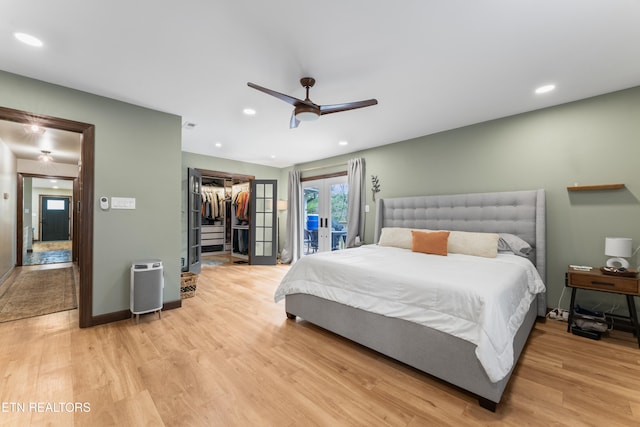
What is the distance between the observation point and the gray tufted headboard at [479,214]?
10.5ft

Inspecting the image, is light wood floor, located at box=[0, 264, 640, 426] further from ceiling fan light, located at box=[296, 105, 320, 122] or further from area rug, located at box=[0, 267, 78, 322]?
ceiling fan light, located at box=[296, 105, 320, 122]

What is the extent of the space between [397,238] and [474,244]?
1.02 m

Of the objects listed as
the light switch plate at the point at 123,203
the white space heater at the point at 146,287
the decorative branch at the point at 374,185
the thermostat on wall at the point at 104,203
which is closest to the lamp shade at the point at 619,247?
the decorative branch at the point at 374,185

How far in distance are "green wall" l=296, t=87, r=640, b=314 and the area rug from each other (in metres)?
5.69

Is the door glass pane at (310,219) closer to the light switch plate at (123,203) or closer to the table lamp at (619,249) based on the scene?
the light switch plate at (123,203)

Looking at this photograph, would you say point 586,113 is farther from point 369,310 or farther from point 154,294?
point 154,294

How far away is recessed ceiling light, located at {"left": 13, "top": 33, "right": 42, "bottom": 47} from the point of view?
1979 mm

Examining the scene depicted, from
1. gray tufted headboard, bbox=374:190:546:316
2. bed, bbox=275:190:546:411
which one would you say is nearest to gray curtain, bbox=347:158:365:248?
gray tufted headboard, bbox=374:190:546:316

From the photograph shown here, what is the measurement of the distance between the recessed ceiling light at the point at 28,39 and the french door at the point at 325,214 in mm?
4641

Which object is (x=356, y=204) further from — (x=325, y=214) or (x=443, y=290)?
(x=443, y=290)

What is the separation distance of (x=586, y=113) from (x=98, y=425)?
203 inches

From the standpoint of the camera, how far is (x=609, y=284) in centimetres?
254

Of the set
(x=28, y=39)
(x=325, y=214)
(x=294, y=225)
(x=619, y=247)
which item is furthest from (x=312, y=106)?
(x=294, y=225)

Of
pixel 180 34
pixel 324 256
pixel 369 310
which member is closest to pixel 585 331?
pixel 369 310
